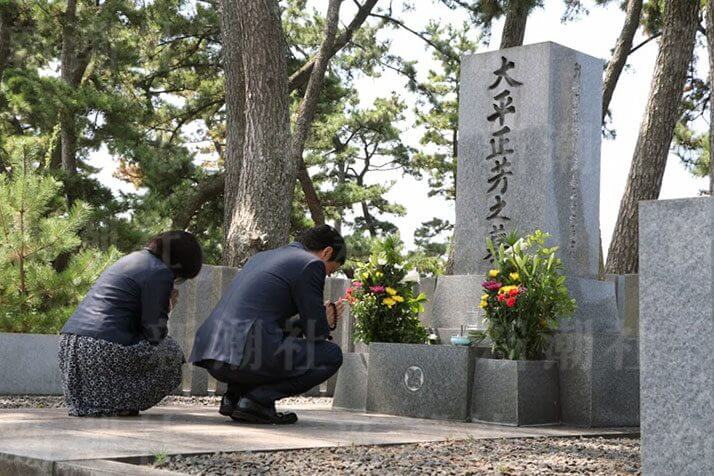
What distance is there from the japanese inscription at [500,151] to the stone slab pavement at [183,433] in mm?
2080

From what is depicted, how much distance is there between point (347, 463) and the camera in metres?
4.03

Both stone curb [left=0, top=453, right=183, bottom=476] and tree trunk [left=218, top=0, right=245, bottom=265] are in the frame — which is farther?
tree trunk [left=218, top=0, right=245, bottom=265]

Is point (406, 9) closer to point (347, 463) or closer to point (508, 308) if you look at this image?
point (508, 308)

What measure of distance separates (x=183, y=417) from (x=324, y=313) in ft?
3.53

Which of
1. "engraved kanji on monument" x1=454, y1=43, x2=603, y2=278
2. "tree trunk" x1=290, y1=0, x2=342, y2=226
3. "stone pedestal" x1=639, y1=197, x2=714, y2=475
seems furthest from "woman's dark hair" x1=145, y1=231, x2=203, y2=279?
"tree trunk" x1=290, y1=0, x2=342, y2=226

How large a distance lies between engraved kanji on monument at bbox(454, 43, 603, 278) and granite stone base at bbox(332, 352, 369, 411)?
1.38 m

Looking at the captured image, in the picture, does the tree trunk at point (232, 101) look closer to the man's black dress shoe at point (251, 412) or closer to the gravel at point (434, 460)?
the man's black dress shoe at point (251, 412)

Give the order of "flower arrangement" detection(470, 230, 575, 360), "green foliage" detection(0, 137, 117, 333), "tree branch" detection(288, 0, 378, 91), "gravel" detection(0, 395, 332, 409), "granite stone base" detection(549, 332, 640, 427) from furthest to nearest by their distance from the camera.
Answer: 1. "tree branch" detection(288, 0, 378, 91)
2. "green foliage" detection(0, 137, 117, 333)
3. "gravel" detection(0, 395, 332, 409)
4. "flower arrangement" detection(470, 230, 575, 360)
5. "granite stone base" detection(549, 332, 640, 427)

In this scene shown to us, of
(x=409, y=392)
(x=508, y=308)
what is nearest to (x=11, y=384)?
(x=409, y=392)

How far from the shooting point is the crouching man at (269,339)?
17.5ft

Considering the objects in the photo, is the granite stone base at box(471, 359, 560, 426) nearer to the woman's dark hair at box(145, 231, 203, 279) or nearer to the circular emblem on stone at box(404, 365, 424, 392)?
the circular emblem on stone at box(404, 365, 424, 392)

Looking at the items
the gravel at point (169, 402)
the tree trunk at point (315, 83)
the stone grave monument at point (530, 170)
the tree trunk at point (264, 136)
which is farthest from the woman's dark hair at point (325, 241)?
the tree trunk at point (315, 83)

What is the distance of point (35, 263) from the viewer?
8.57m

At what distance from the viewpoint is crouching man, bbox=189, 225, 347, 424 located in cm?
533
